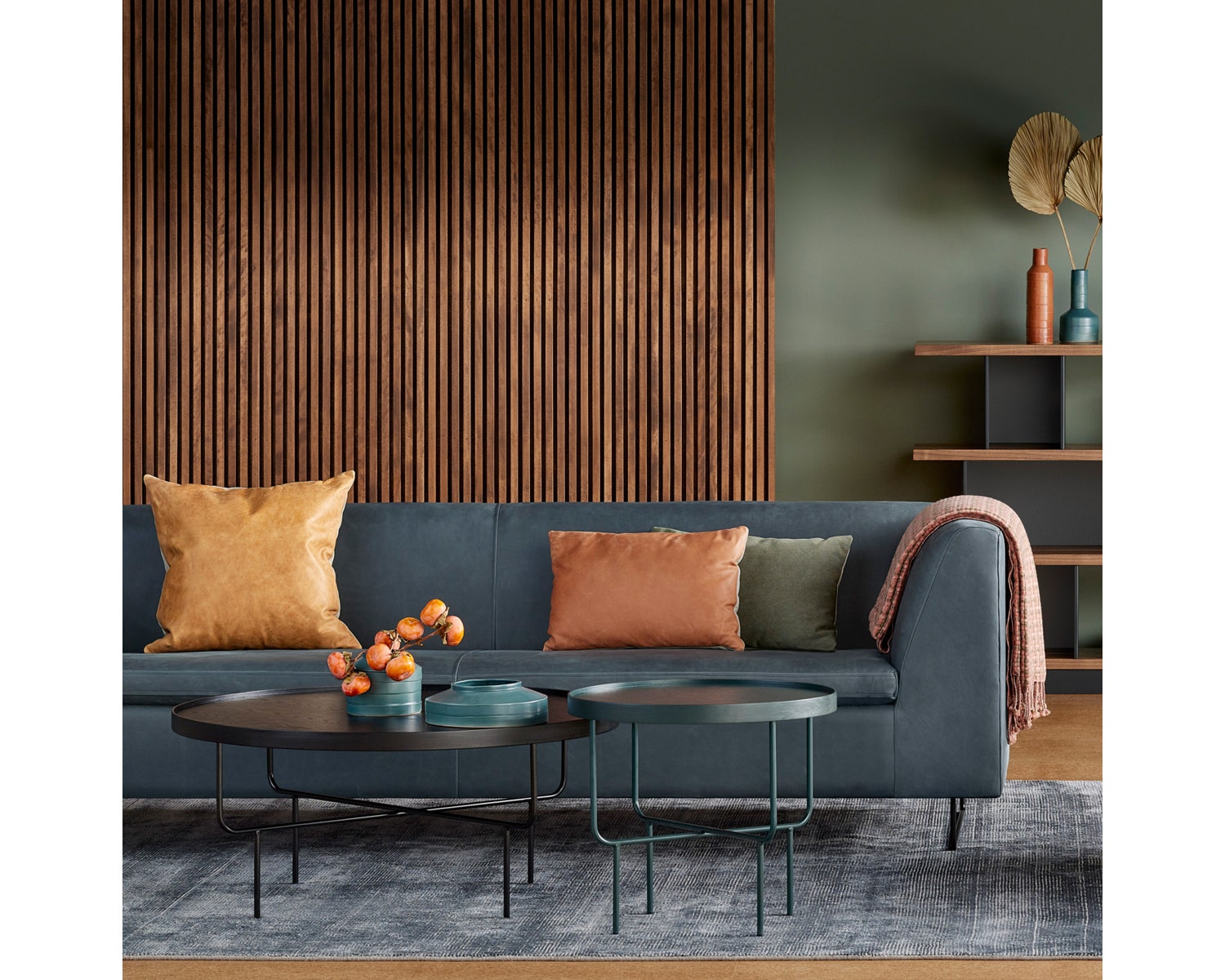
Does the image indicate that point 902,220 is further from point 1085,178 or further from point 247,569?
point 247,569

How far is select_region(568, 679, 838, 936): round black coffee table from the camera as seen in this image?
2242mm

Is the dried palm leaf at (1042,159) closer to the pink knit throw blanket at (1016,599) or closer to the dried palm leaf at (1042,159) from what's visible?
the dried palm leaf at (1042,159)

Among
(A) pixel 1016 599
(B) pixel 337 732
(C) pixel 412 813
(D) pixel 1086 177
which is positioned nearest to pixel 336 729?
(B) pixel 337 732

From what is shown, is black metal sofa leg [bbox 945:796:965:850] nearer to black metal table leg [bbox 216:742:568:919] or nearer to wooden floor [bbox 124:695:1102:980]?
wooden floor [bbox 124:695:1102:980]

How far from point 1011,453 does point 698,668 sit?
8.93ft

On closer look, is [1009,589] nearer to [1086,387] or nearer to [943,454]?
[943,454]

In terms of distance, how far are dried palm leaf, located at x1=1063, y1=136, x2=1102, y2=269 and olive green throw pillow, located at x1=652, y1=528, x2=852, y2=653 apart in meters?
2.63

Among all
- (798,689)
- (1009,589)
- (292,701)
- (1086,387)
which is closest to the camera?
(798,689)

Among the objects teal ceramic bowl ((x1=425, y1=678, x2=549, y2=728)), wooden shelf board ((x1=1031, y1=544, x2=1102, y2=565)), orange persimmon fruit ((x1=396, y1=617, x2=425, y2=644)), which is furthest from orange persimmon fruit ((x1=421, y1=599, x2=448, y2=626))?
wooden shelf board ((x1=1031, y1=544, x2=1102, y2=565))

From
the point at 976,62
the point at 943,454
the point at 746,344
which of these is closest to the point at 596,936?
the point at 943,454

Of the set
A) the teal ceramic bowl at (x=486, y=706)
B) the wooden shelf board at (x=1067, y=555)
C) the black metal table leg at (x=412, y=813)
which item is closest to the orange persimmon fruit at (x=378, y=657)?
the teal ceramic bowl at (x=486, y=706)
